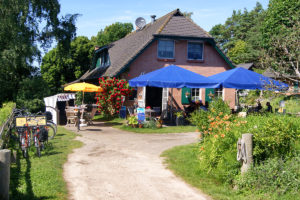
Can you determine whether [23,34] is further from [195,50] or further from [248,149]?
[248,149]

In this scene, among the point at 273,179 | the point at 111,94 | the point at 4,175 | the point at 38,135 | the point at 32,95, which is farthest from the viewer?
the point at 32,95

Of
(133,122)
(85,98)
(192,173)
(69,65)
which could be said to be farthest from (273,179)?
(69,65)

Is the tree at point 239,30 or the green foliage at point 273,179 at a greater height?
the tree at point 239,30

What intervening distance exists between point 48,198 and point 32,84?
16.9m

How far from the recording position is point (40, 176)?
20.9ft

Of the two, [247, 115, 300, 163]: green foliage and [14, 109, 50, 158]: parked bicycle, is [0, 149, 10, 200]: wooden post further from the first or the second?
[247, 115, 300, 163]: green foliage

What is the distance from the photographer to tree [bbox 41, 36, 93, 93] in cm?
3425

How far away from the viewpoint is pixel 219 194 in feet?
18.3

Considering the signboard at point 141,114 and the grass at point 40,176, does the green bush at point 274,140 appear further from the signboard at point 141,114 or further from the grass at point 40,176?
the signboard at point 141,114

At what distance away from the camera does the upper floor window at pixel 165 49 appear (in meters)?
21.2

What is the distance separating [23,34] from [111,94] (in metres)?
7.60

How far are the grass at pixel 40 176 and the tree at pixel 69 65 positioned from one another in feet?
85.1

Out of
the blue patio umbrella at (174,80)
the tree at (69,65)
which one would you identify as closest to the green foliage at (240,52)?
the tree at (69,65)

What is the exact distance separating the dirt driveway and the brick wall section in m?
9.76
